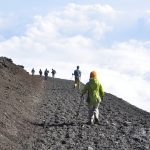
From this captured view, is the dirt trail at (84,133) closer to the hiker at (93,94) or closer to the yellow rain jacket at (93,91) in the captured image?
the hiker at (93,94)

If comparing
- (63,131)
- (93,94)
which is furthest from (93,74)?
(63,131)

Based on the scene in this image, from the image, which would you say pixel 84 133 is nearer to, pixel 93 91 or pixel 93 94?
pixel 93 94

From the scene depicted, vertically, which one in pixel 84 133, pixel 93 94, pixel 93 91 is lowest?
pixel 84 133

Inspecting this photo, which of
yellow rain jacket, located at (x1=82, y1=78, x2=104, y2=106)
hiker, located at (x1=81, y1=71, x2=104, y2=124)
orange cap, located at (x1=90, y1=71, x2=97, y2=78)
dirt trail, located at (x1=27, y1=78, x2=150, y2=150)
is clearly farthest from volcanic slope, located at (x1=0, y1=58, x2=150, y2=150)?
orange cap, located at (x1=90, y1=71, x2=97, y2=78)

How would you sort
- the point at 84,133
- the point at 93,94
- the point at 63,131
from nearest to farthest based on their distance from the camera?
the point at 84,133 < the point at 63,131 < the point at 93,94

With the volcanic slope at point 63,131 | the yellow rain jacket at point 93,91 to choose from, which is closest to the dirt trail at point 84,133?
the volcanic slope at point 63,131

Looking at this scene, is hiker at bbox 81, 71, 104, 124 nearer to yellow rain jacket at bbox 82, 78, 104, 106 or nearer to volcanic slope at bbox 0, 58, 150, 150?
yellow rain jacket at bbox 82, 78, 104, 106

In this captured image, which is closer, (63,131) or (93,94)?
(63,131)

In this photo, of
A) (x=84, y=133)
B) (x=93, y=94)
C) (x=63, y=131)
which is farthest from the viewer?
(x=93, y=94)

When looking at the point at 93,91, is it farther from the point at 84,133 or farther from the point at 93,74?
the point at 84,133

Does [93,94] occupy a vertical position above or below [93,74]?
below

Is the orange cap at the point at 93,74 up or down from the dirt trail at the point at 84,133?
up

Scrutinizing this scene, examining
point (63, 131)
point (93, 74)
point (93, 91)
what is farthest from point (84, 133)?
point (93, 74)

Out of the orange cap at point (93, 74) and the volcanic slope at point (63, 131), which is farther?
the orange cap at point (93, 74)
